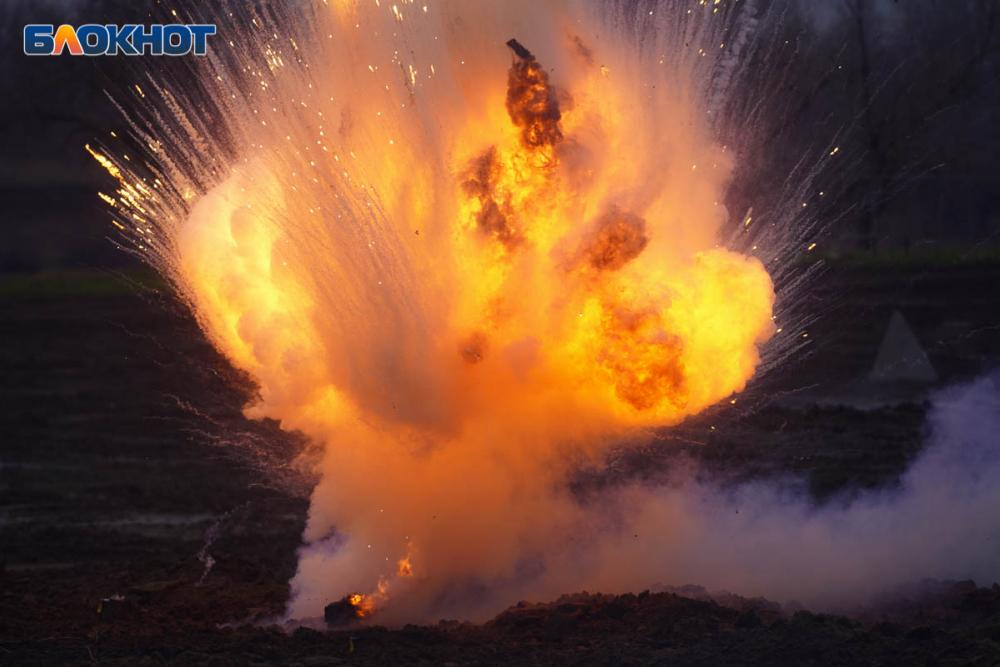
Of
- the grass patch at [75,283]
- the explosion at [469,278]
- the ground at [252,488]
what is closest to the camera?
the ground at [252,488]

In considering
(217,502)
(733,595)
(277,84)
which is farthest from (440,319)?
(217,502)

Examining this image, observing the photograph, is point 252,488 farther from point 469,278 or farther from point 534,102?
point 534,102

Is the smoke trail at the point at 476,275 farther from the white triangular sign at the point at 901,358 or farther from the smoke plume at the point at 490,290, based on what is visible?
the white triangular sign at the point at 901,358

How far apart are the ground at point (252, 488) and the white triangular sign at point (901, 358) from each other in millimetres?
291

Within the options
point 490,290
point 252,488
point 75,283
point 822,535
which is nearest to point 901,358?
point 822,535

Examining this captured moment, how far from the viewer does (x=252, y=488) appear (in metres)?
17.5

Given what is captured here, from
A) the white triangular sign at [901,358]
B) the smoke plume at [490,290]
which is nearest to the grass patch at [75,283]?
the smoke plume at [490,290]

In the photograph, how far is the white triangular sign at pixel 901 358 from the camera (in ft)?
Answer: 73.5

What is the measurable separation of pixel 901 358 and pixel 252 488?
48.7 ft

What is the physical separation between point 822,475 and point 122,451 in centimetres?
1269

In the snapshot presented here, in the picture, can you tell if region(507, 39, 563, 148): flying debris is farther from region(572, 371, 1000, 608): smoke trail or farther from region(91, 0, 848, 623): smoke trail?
region(572, 371, 1000, 608): smoke trail

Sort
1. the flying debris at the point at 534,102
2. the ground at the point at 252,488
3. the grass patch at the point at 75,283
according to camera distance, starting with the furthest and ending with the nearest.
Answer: the grass patch at the point at 75,283 → the flying debris at the point at 534,102 → the ground at the point at 252,488

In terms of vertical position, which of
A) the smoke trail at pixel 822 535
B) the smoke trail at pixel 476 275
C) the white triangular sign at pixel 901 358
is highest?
the white triangular sign at pixel 901 358

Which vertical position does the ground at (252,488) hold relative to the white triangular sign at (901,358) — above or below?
below
